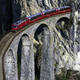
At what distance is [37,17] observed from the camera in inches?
1667

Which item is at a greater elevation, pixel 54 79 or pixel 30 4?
pixel 30 4

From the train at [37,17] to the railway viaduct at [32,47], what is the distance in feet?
2.72

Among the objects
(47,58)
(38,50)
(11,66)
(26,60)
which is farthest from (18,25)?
(38,50)

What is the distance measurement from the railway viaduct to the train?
32.6 inches

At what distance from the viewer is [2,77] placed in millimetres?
27094

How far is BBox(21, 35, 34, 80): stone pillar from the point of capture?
38.9 metres

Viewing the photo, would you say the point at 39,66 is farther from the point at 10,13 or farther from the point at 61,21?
the point at 10,13

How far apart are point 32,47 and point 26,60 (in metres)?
2.88

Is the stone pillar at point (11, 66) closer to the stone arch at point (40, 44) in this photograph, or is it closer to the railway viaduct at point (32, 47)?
the railway viaduct at point (32, 47)

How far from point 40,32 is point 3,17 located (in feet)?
51.6

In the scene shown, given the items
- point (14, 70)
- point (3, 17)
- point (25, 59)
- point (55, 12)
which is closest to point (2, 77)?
point (14, 70)

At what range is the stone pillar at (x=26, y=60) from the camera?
38.9 metres

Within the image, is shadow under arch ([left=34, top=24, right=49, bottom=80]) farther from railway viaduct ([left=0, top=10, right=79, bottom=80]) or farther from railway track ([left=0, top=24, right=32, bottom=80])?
railway track ([left=0, top=24, right=32, bottom=80])

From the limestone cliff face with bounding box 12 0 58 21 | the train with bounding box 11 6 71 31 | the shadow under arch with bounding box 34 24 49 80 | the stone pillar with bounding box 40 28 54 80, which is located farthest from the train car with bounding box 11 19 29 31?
the limestone cliff face with bounding box 12 0 58 21
